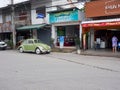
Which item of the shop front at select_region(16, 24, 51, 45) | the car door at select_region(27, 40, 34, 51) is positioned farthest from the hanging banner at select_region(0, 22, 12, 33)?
the car door at select_region(27, 40, 34, 51)

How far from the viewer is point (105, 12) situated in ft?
94.7

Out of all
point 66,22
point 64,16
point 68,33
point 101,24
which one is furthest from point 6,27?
point 101,24

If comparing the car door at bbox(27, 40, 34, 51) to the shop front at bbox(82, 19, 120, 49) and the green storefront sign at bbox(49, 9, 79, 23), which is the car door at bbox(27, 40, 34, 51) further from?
the shop front at bbox(82, 19, 120, 49)

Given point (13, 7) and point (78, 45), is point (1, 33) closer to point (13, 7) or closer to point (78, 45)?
point (13, 7)

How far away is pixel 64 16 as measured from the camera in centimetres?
3375

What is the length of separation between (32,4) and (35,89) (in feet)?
99.6

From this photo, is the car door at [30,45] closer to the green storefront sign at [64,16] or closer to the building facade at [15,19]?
the green storefront sign at [64,16]

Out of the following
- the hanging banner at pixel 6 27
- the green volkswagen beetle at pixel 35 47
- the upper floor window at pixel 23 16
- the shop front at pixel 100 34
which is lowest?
the green volkswagen beetle at pixel 35 47

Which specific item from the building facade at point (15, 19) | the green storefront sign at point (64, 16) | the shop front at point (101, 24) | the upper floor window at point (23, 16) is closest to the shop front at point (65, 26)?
the green storefront sign at point (64, 16)

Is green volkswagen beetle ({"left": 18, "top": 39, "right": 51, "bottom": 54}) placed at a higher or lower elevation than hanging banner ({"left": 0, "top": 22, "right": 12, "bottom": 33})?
lower

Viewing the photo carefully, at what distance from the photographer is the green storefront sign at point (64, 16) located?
32250 millimetres

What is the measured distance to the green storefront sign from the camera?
1270 inches

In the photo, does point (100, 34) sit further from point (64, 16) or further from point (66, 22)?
point (64, 16)

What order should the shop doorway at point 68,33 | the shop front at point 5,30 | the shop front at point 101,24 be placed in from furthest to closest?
1. the shop front at point 5,30
2. the shop doorway at point 68,33
3. the shop front at point 101,24
